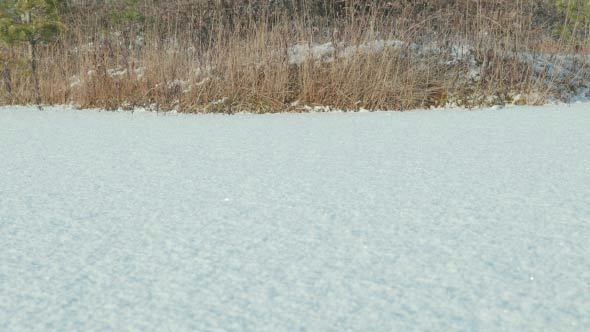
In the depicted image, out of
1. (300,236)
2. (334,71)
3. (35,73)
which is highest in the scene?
(300,236)

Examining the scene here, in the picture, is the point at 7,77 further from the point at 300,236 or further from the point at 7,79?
the point at 300,236

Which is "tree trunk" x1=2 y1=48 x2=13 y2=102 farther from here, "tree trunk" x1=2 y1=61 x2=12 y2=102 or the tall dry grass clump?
the tall dry grass clump

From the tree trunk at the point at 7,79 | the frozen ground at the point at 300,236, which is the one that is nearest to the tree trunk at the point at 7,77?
the tree trunk at the point at 7,79

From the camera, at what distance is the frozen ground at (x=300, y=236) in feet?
3.45

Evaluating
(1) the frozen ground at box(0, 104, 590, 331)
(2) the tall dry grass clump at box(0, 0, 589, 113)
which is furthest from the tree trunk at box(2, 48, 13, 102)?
(1) the frozen ground at box(0, 104, 590, 331)

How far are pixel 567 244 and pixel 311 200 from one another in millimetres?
721

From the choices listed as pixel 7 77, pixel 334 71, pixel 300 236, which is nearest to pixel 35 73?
pixel 7 77

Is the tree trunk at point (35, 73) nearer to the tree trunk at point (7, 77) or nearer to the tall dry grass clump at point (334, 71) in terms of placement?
the tall dry grass clump at point (334, 71)

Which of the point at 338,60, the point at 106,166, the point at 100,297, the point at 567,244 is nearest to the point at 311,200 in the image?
the point at 567,244

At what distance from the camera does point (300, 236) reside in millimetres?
1475

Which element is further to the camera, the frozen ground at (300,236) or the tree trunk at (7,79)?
the tree trunk at (7,79)

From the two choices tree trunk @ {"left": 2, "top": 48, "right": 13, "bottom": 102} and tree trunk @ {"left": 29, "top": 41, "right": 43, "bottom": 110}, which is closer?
tree trunk @ {"left": 29, "top": 41, "right": 43, "bottom": 110}

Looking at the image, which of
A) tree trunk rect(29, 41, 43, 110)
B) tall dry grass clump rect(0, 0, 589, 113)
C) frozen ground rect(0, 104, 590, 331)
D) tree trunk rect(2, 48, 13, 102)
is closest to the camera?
frozen ground rect(0, 104, 590, 331)

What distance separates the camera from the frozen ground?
1.05 meters
